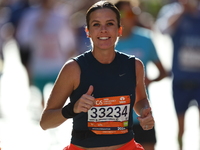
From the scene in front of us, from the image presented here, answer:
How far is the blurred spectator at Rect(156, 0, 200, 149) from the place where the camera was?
8922 mm

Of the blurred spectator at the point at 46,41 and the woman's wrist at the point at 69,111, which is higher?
the blurred spectator at the point at 46,41

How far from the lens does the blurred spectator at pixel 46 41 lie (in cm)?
1085

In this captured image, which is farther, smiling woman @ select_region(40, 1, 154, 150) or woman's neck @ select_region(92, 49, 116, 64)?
woman's neck @ select_region(92, 49, 116, 64)

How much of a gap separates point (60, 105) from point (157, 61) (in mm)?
2947

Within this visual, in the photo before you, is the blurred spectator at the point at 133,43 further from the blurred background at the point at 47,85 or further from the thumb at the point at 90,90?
the thumb at the point at 90,90

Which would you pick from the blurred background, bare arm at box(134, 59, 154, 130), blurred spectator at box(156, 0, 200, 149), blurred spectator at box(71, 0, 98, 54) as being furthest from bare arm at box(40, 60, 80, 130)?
blurred spectator at box(71, 0, 98, 54)

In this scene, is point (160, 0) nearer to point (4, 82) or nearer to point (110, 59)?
point (4, 82)

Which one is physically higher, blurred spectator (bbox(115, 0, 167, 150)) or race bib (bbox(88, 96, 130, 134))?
blurred spectator (bbox(115, 0, 167, 150))

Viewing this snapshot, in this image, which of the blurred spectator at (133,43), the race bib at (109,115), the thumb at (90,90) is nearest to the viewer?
the thumb at (90,90)

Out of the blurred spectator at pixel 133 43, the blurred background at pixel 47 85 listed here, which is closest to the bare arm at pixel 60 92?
the blurred spectator at pixel 133 43

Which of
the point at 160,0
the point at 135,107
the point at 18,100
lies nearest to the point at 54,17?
the point at 18,100

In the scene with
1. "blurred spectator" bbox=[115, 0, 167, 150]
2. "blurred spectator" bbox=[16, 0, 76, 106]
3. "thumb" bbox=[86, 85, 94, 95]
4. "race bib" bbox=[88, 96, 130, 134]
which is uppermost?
"blurred spectator" bbox=[16, 0, 76, 106]

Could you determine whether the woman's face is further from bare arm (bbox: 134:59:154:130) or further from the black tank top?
bare arm (bbox: 134:59:154:130)

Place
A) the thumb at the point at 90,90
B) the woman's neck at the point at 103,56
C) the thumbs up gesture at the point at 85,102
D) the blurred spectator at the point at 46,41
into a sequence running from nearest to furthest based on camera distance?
the thumbs up gesture at the point at 85,102 < the thumb at the point at 90,90 < the woman's neck at the point at 103,56 < the blurred spectator at the point at 46,41
